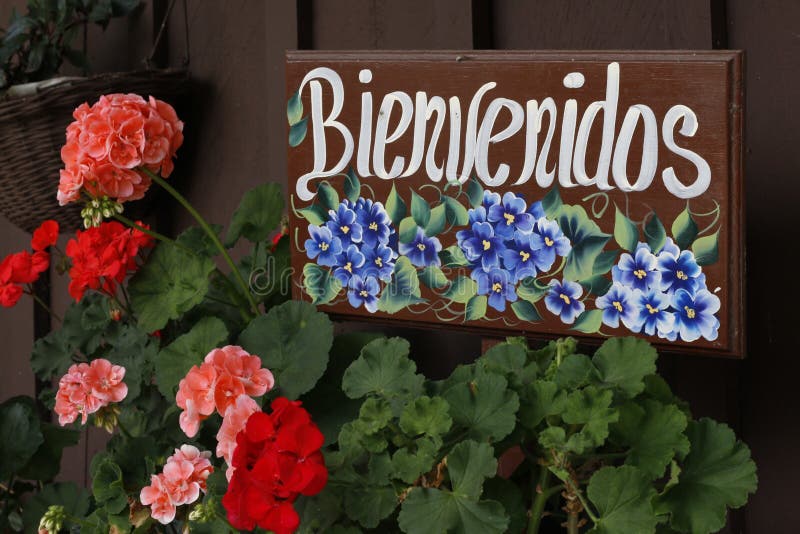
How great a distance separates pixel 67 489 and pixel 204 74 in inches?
26.5

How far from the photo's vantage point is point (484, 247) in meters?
1.14

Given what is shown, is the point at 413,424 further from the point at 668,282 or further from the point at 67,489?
the point at 67,489

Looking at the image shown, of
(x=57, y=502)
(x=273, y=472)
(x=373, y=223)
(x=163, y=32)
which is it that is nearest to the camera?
(x=273, y=472)

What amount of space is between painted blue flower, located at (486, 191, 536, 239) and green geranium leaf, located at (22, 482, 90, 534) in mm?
710

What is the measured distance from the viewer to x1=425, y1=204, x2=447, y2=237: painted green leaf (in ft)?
3.84

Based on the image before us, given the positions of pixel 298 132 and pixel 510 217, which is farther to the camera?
pixel 298 132

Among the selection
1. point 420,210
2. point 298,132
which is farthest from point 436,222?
point 298,132

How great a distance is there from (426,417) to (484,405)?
6 cm

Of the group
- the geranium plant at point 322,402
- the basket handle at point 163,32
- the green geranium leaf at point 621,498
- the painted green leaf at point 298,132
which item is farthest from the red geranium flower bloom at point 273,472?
the basket handle at point 163,32

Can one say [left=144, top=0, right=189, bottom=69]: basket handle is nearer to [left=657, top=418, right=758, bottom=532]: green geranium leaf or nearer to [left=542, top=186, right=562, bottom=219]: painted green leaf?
[left=542, top=186, right=562, bottom=219]: painted green leaf

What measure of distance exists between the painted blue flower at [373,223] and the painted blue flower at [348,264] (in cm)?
2

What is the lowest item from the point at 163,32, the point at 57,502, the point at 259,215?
the point at 57,502

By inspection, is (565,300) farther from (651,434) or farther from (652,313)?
(651,434)

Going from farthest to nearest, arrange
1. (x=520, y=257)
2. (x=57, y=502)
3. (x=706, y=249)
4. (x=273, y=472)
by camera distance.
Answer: (x=57, y=502), (x=520, y=257), (x=706, y=249), (x=273, y=472)
